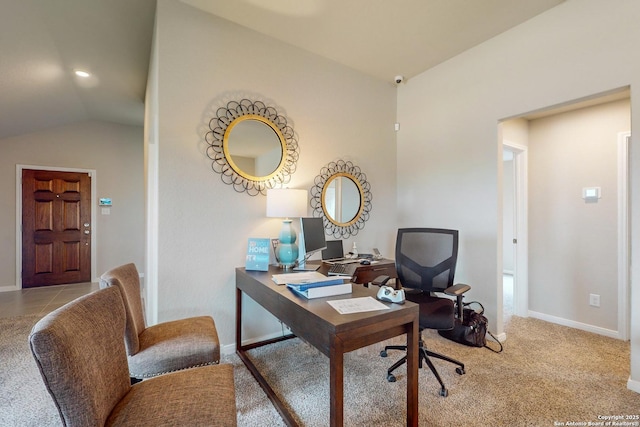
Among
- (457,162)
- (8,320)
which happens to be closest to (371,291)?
(457,162)

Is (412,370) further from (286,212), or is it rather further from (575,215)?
(575,215)

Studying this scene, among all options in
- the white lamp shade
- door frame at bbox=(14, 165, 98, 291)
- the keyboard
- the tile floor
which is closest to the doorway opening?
the keyboard

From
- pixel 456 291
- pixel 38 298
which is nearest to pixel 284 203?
pixel 456 291

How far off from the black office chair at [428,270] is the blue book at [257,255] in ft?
3.71

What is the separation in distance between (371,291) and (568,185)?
2843 mm

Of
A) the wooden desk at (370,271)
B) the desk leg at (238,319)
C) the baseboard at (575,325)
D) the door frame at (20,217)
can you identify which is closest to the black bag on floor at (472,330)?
the wooden desk at (370,271)

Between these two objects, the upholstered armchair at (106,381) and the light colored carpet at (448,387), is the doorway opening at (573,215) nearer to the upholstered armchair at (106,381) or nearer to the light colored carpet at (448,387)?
the light colored carpet at (448,387)

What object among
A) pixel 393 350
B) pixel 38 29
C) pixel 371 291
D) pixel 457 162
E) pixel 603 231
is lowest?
pixel 393 350

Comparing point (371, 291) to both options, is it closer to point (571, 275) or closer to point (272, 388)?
point (272, 388)

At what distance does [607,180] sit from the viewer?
283 cm

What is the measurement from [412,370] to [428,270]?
104 cm

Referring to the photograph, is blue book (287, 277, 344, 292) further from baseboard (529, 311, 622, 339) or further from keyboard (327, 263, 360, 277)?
baseboard (529, 311, 622, 339)

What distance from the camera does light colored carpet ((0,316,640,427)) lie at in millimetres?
1651

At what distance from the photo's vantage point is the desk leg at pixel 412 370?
143cm
